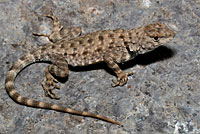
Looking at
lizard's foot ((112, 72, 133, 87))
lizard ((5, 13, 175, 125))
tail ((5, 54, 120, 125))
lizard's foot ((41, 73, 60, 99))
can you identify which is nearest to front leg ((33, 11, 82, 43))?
lizard ((5, 13, 175, 125))

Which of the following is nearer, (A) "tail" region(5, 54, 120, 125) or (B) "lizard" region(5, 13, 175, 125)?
(A) "tail" region(5, 54, 120, 125)

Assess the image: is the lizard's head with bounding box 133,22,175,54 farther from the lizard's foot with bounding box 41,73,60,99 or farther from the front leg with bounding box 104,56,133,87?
the lizard's foot with bounding box 41,73,60,99

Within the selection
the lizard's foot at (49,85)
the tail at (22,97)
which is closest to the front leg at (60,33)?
the tail at (22,97)

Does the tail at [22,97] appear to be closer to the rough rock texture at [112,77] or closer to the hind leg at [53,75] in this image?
the rough rock texture at [112,77]

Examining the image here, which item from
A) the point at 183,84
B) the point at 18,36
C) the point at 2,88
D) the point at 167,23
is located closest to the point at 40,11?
the point at 18,36

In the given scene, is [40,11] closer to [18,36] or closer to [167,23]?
[18,36]
